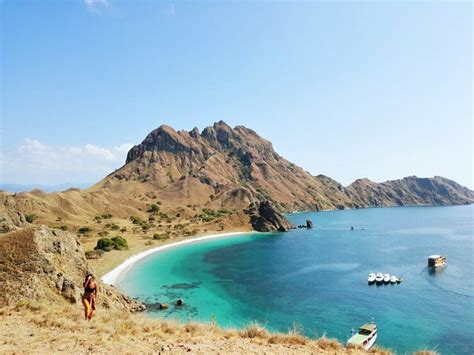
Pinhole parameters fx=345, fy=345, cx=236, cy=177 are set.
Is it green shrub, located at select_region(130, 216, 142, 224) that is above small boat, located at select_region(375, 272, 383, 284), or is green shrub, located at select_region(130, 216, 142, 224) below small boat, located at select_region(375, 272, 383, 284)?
A: above

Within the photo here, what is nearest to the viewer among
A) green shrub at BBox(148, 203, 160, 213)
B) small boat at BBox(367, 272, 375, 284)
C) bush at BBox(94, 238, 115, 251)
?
small boat at BBox(367, 272, 375, 284)

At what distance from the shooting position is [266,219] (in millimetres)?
149750

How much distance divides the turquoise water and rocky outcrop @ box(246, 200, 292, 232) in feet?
118

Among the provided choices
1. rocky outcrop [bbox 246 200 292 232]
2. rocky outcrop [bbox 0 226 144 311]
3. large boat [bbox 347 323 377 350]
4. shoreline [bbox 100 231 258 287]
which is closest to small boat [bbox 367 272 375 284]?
large boat [bbox 347 323 377 350]

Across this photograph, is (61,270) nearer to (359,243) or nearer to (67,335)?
(67,335)

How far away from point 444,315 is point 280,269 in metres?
35.2

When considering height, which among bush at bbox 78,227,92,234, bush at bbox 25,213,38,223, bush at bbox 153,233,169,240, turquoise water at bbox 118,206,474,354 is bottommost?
turquoise water at bbox 118,206,474,354

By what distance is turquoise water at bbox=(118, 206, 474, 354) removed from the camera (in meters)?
41.9

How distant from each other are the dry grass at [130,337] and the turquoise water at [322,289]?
5.59 m

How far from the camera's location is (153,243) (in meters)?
98.4

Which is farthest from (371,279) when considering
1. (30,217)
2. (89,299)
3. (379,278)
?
(30,217)

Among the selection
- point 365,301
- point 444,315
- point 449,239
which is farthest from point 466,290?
point 449,239

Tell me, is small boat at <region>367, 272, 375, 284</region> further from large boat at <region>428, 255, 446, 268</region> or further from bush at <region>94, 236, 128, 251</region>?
bush at <region>94, 236, 128, 251</region>

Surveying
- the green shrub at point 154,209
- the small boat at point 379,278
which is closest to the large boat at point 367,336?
the small boat at point 379,278
